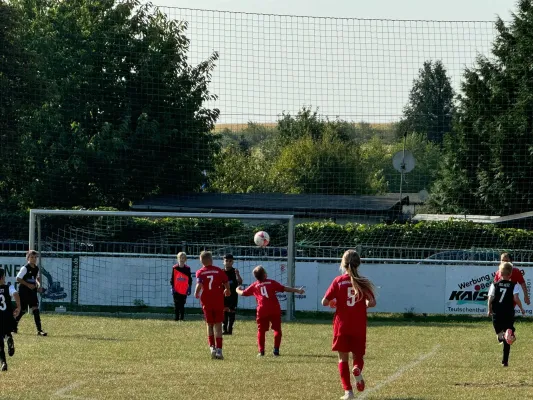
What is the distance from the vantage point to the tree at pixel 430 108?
4669 centimetres

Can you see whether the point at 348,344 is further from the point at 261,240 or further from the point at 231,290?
the point at 261,240

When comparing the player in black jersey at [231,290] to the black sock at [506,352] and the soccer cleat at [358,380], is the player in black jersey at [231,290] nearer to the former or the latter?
the black sock at [506,352]

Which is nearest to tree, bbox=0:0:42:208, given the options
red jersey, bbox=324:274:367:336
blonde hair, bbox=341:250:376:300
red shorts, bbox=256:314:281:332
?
red shorts, bbox=256:314:281:332

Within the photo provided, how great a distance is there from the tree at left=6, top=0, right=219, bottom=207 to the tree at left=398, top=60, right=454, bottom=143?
823 centimetres

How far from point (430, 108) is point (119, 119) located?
106 feet

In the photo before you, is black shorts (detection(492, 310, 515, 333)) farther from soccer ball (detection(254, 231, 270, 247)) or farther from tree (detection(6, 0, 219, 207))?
tree (detection(6, 0, 219, 207))

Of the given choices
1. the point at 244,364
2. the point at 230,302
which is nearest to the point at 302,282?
the point at 230,302

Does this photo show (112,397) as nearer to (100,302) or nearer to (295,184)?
(100,302)

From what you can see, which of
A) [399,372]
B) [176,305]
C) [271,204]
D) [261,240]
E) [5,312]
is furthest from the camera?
[271,204]

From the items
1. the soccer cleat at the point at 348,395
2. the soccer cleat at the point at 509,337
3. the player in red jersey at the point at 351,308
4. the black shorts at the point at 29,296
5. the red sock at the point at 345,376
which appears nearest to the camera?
the soccer cleat at the point at 348,395

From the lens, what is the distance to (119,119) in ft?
137

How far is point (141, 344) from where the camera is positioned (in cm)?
1828

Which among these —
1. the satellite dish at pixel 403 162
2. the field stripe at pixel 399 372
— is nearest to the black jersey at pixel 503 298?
the field stripe at pixel 399 372

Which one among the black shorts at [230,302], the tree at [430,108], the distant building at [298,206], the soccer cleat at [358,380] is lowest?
the black shorts at [230,302]
